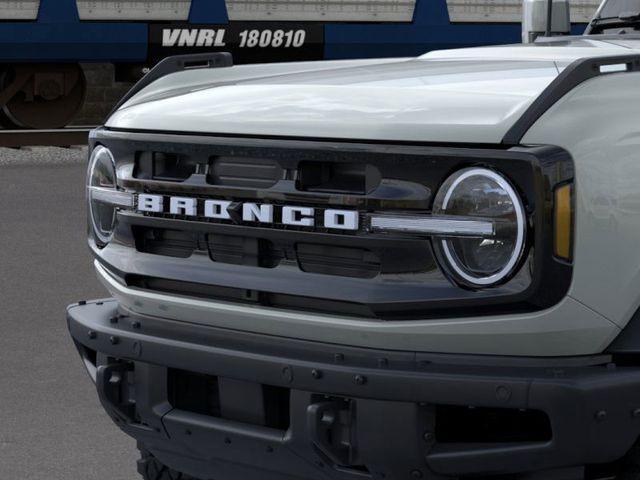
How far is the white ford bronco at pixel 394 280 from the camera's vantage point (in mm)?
3012

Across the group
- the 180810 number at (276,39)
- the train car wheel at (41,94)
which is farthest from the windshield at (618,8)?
the 180810 number at (276,39)

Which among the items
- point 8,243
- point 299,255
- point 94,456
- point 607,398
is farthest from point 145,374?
point 8,243

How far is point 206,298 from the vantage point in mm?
3521

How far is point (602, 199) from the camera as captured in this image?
3.01 metres

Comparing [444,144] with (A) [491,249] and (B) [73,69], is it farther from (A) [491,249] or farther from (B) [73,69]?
(B) [73,69]

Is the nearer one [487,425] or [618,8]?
[487,425]

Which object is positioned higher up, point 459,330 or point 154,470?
point 459,330

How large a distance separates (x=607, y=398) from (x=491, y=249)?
1.25 ft

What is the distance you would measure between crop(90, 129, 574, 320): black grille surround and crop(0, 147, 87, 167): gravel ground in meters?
11.2

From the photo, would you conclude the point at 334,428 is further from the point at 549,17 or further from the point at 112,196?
the point at 549,17

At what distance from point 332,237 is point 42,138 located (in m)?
13.2

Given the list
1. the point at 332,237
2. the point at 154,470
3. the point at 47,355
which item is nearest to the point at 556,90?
the point at 332,237

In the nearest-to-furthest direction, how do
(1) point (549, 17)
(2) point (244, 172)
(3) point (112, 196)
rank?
(2) point (244, 172), (3) point (112, 196), (1) point (549, 17)

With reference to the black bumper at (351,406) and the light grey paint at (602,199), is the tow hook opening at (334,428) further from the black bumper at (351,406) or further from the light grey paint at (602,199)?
the light grey paint at (602,199)
